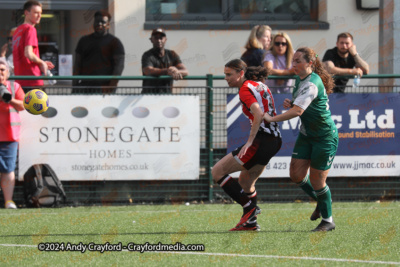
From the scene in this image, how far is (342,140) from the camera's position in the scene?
38.7 ft

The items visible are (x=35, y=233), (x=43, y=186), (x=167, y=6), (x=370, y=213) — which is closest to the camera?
(x=35, y=233)

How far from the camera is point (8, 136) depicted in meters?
11.3

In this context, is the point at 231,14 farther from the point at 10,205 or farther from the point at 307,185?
the point at 307,185

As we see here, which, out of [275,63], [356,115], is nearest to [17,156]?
[275,63]

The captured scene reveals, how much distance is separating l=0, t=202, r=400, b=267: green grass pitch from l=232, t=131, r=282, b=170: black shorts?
0.74m

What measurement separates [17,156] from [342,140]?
4595mm

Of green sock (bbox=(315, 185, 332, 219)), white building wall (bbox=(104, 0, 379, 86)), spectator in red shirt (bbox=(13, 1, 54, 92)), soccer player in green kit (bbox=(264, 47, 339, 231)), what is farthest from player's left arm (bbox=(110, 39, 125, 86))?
green sock (bbox=(315, 185, 332, 219))

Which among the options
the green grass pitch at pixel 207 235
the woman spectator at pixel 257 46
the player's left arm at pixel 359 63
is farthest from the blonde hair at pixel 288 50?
the green grass pitch at pixel 207 235

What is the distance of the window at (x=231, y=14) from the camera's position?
49.2ft

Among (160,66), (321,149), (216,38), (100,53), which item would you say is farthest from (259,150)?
(216,38)

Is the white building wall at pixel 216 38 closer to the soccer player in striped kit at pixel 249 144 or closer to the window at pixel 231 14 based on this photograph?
the window at pixel 231 14

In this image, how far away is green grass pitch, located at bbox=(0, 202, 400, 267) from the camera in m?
Result: 6.74

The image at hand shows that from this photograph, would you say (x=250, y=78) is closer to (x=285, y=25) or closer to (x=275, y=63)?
(x=275, y=63)

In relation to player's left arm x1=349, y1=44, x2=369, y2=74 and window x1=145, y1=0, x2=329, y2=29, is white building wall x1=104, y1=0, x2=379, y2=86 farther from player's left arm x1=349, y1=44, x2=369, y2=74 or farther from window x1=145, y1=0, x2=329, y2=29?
player's left arm x1=349, y1=44, x2=369, y2=74
